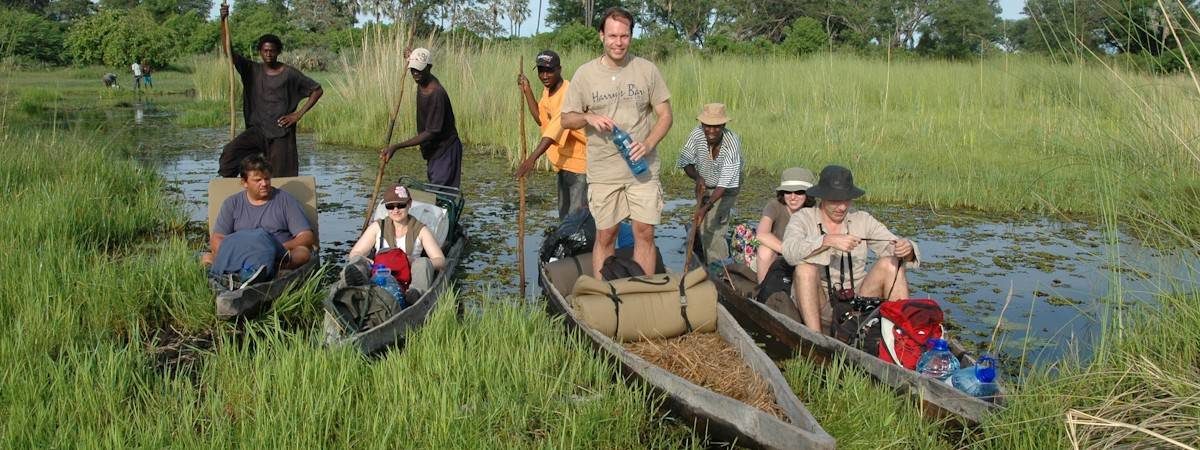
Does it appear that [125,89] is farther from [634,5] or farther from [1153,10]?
[1153,10]

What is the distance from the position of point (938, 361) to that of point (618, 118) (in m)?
2.34

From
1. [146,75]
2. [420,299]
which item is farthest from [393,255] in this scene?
[146,75]

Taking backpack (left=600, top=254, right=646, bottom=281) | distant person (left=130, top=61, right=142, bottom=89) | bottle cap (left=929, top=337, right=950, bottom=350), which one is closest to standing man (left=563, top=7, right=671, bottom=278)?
backpack (left=600, top=254, right=646, bottom=281)

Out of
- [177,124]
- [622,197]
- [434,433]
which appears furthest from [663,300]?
[177,124]

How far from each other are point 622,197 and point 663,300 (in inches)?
33.1

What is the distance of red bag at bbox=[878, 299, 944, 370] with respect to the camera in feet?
17.1

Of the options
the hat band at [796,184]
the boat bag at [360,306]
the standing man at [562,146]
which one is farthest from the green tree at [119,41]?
the hat band at [796,184]

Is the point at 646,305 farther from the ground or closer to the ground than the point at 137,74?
closer to the ground

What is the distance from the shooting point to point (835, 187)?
5812 mm

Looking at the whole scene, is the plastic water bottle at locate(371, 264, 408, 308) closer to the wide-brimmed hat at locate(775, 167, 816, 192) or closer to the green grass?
the wide-brimmed hat at locate(775, 167, 816, 192)

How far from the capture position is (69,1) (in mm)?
58562

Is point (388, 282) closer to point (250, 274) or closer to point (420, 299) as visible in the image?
point (420, 299)

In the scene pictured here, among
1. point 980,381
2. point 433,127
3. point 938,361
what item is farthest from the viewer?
point 433,127

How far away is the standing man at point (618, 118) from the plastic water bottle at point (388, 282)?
4.32ft
